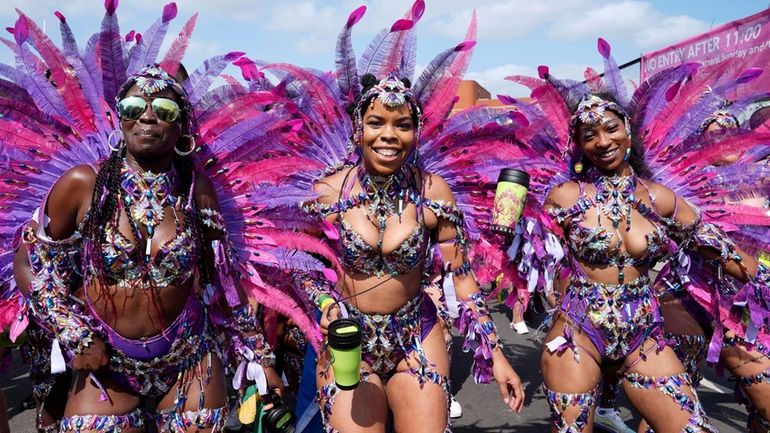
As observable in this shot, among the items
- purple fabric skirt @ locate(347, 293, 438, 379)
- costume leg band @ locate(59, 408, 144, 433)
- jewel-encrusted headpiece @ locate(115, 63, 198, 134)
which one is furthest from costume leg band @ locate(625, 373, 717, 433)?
jewel-encrusted headpiece @ locate(115, 63, 198, 134)

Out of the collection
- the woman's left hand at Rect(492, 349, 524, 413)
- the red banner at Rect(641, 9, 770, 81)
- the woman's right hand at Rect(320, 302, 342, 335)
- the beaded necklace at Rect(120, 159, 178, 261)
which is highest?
the red banner at Rect(641, 9, 770, 81)

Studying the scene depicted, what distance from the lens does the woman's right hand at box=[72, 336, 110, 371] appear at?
2.06 meters

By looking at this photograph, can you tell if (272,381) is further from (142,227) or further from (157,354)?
(142,227)

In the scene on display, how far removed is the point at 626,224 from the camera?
273 cm

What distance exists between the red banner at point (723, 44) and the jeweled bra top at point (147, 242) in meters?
6.35

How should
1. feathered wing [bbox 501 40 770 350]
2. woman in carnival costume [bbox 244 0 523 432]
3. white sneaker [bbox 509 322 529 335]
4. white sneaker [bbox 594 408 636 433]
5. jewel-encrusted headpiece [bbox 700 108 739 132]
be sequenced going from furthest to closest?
white sneaker [bbox 509 322 529 335], white sneaker [bbox 594 408 636 433], jewel-encrusted headpiece [bbox 700 108 739 132], feathered wing [bbox 501 40 770 350], woman in carnival costume [bbox 244 0 523 432]

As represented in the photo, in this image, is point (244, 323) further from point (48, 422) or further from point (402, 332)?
point (48, 422)

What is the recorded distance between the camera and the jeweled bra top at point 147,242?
2105mm

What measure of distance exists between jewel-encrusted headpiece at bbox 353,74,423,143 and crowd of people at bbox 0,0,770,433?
1 cm

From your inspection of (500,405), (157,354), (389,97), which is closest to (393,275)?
(389,97)

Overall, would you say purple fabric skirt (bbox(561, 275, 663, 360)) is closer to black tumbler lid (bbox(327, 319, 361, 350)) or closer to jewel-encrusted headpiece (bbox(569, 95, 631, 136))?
jewel-encrusted headpiece (bbox(569, 95, 631, 136))

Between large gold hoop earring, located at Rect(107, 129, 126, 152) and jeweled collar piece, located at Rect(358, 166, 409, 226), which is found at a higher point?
large gold hoop earring, located at Rect(107, 129, 126, 152)

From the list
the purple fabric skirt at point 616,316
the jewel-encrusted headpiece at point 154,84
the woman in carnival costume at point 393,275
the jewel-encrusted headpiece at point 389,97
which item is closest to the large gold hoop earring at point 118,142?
the jewel-encrusted headpiece at point 154,84

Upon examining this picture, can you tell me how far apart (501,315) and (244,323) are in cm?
553
